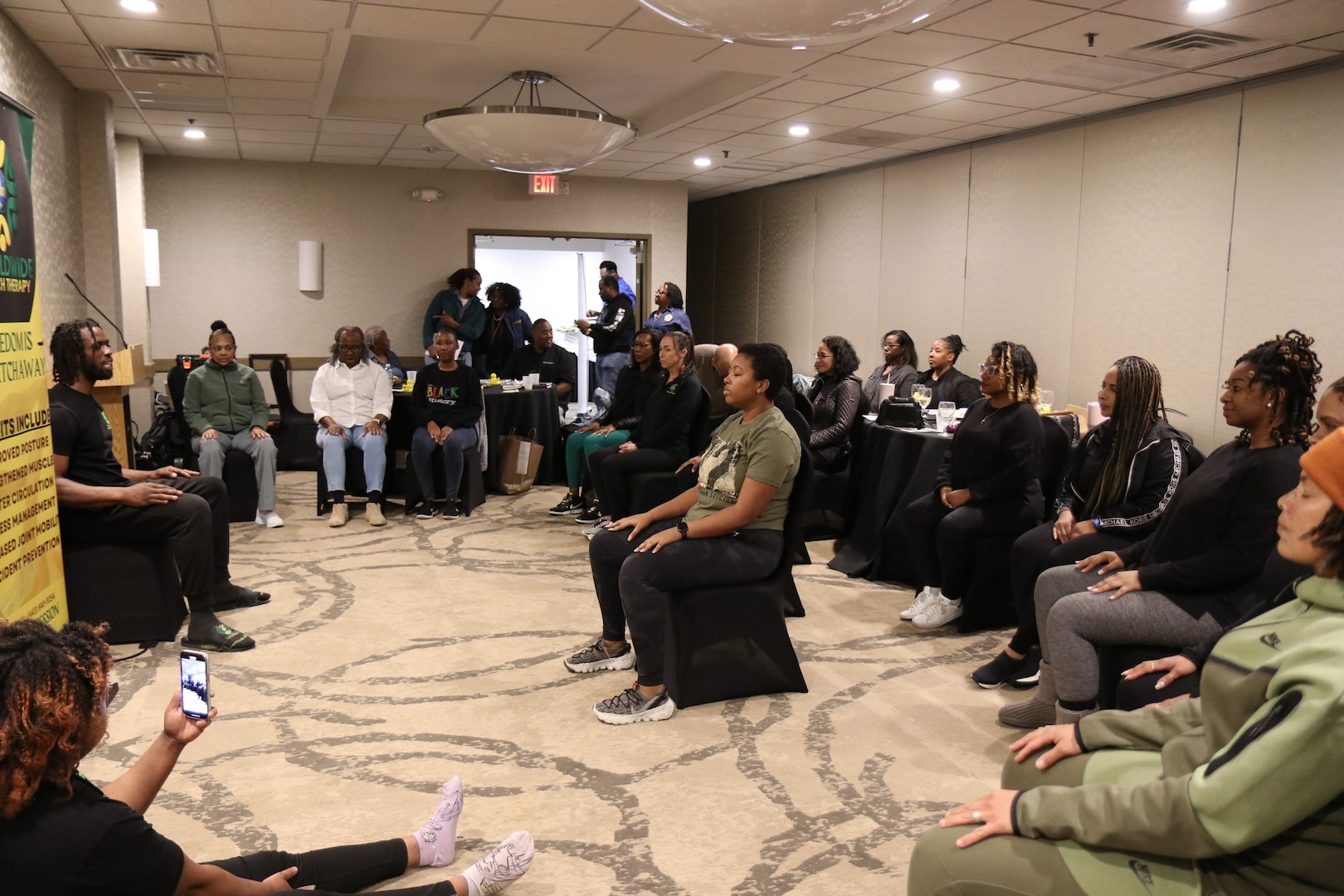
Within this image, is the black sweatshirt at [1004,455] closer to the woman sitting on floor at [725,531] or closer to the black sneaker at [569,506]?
the woman sitting on floor at [725,531]

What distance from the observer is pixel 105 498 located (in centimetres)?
405

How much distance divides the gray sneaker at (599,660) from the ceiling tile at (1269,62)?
5.04 meters

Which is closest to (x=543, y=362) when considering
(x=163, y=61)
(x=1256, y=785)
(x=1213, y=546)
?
(x=163, y=61)

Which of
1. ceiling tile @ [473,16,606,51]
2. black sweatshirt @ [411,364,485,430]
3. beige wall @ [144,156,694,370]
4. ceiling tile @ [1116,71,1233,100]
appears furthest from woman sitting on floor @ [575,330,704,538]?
beige wall @ [144,156,694,370]

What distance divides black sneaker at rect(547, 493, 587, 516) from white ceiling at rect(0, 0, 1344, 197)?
9.99 feet

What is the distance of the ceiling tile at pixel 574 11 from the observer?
193 inches

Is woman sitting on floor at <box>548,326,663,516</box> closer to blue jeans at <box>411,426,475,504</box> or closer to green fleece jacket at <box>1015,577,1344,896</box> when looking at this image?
blue jeans at <box>411,426,475,504</box>

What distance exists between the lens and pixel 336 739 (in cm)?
333

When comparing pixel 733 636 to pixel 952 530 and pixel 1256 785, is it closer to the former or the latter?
pixel 952 530

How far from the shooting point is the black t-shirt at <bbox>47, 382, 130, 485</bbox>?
158 inches

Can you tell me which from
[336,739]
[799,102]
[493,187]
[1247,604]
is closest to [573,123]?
[799,102]

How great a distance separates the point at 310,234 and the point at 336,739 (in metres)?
8.85

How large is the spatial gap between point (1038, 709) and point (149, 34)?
19.0ft

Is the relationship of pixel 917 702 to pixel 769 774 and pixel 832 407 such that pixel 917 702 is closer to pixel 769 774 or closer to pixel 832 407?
pixel 769 774
